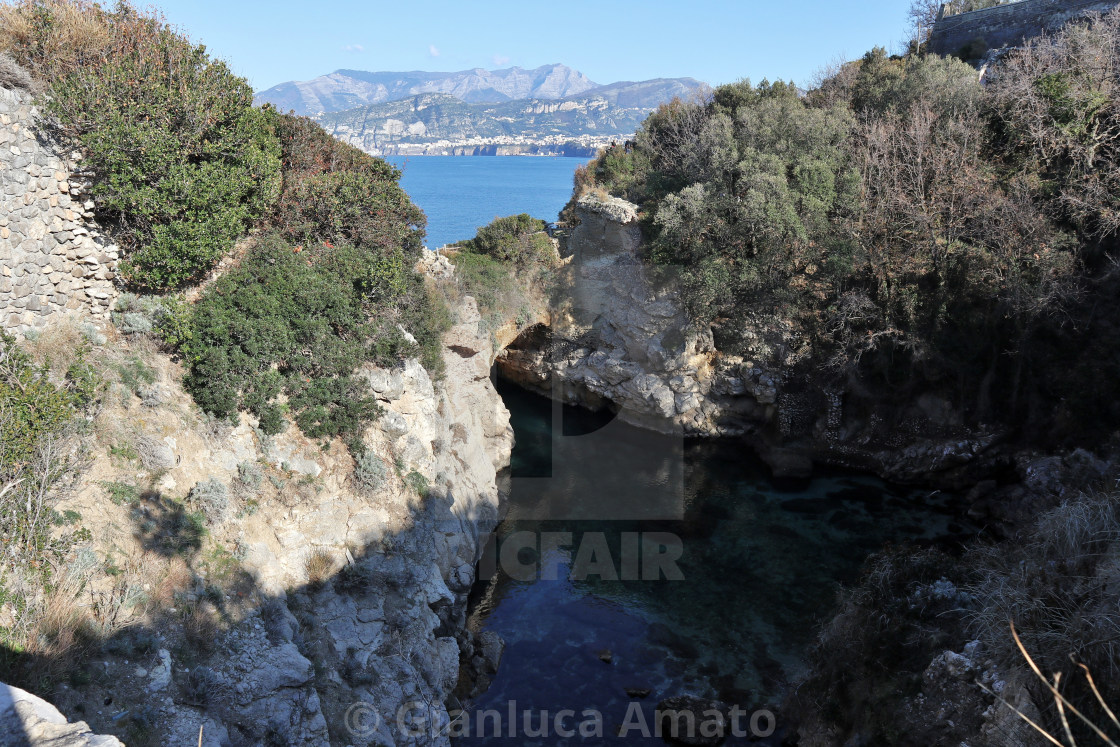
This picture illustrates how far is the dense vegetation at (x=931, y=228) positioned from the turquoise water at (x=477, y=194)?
14.3 meters

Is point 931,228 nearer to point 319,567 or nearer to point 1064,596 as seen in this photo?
point 1064,596

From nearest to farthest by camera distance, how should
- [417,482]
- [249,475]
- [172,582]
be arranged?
[172,582] → [249,475] → [417,482]

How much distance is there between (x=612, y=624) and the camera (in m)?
16.8

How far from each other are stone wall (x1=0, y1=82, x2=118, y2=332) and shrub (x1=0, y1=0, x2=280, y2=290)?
385mm

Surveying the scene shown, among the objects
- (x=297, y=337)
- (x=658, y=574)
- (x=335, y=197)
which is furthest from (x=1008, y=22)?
(x=297, y=337)

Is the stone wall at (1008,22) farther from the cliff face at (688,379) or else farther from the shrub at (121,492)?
the shrub at (121,492)

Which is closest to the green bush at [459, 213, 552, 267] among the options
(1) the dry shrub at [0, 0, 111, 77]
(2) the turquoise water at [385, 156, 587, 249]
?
(2) the turquoise water at [385, 156, 587, 249]

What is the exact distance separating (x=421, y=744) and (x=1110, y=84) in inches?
1035

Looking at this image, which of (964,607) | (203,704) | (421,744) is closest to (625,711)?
(421,744)

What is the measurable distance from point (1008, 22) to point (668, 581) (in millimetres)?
31418

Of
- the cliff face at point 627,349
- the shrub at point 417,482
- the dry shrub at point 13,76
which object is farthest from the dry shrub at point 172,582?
the cliff face at point 627,349

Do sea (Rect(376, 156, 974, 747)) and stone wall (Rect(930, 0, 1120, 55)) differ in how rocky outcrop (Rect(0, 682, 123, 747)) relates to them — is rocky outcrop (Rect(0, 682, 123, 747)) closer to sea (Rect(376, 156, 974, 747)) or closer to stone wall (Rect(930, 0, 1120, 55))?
sea (Rect(376, 156, 974, 747))

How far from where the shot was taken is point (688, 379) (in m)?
25.6

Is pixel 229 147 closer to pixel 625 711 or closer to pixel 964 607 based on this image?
pixel 625 711
